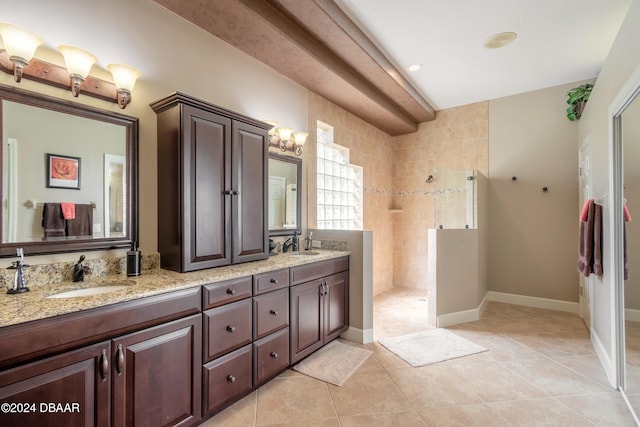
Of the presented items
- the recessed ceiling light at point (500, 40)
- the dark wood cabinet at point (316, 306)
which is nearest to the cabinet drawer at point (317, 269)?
the dark wood cabinet at point (316, 306)

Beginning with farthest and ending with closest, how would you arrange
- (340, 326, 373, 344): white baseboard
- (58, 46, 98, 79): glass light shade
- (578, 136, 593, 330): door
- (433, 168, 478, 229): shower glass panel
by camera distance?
1. (433, 168, 478, 229): shower glass panel
2. (578, 136, 593, 330): door
3. (340, 326, 373, 344): white baseboard
4. (58, 46, 98, 79): glass light shade

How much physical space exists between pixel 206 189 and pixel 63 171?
777 millimetres

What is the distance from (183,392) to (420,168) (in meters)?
4.55

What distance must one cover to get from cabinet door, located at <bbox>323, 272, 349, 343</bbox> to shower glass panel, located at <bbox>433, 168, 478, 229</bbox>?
5.31 feet

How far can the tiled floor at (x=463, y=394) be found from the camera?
72.5 inches

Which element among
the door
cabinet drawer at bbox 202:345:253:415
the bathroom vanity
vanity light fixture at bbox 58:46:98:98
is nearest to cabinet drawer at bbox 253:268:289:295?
the bathroom vanity

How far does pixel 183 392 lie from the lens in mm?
1635

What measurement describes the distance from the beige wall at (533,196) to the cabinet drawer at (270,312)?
3583 mm

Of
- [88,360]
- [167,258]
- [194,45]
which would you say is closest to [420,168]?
[194,45]

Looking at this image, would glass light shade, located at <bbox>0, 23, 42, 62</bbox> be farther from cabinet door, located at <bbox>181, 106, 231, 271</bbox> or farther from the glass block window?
the glass block window

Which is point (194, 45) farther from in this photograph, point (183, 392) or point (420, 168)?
point (420, 168)

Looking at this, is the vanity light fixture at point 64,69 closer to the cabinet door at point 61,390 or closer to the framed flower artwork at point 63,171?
the framed flower artwork at point 63,171

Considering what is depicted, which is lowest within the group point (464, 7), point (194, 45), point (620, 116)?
point (620, 116)

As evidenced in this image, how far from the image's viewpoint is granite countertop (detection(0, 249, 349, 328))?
1.17 meters
